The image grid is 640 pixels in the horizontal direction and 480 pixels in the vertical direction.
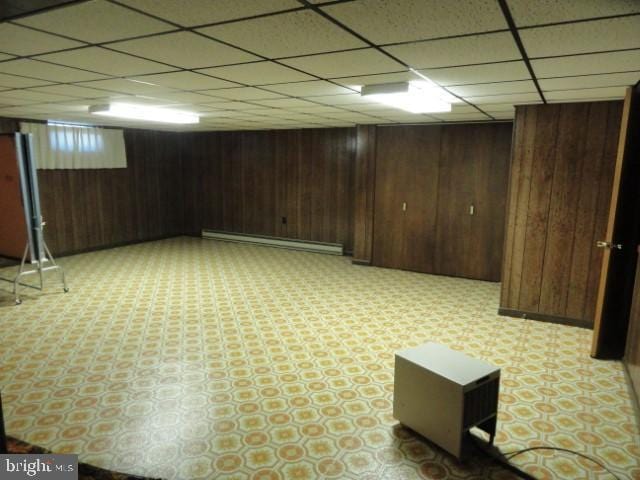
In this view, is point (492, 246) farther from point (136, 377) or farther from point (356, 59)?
point (136, 377)

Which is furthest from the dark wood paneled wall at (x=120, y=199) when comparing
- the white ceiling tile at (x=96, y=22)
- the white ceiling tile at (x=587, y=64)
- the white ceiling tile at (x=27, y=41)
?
the white ceiling tile at (x=587, y=64)

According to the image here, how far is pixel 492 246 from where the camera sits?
21.3 feet

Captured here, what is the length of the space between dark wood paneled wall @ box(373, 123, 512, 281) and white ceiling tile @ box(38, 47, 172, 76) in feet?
15.0

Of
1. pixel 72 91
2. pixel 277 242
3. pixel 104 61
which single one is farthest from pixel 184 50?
pixel 277 242

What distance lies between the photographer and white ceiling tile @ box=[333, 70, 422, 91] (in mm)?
3041

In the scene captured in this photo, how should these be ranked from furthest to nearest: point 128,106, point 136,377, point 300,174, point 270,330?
point 300,174 < point 128,106 < point 270,330 < point 136,377

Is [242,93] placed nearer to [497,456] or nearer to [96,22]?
[96,22]

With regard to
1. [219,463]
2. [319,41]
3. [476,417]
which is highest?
[319,41]

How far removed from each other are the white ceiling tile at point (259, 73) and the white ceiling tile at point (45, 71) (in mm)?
951

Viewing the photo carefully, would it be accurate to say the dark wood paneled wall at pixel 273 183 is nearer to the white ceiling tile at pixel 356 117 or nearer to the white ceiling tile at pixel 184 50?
the white ceiling tile at pixel 356 117

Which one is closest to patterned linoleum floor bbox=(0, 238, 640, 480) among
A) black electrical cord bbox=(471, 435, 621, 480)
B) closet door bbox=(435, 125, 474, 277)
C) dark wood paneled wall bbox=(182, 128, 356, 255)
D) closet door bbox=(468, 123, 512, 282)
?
black electrical cord bbox=(471, 435, 621, 480)

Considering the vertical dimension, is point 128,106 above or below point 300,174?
above

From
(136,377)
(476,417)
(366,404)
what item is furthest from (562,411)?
(136,377)

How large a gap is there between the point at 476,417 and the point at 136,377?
100 inches
